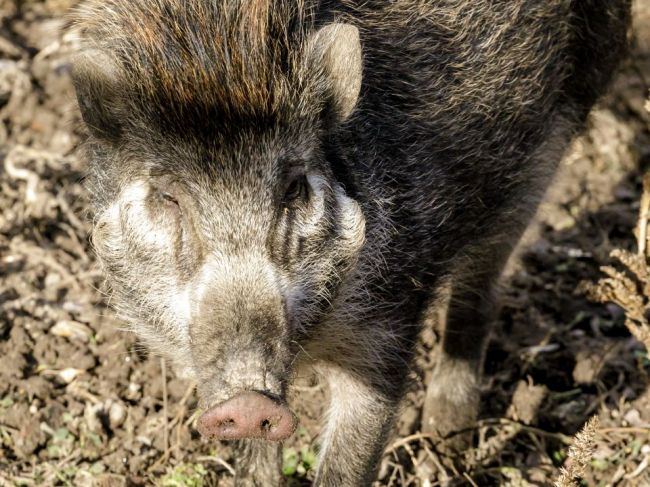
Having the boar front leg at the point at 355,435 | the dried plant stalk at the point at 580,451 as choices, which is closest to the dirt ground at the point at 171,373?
the boar front leg at the point at 355,435

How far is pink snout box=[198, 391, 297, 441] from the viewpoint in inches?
104

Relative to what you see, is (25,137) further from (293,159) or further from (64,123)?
(293,159)

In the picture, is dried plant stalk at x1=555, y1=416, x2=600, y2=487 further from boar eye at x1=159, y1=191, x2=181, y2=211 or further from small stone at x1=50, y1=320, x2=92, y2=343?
small stone at x1=50, y1=320, x2=92, y2=343

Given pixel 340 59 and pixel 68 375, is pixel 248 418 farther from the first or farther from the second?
pixel 68 375

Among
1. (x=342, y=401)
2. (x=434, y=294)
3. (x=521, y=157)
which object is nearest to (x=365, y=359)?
(x=342, y=401)

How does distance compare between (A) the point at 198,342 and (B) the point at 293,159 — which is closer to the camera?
(A) the point at 198,342

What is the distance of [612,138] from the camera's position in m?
6.33

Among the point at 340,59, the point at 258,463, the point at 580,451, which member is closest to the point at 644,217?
the point at 580,451

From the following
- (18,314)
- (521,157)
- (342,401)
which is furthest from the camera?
(18,314)

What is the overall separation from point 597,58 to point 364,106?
1.60 m

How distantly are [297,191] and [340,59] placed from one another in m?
0.44

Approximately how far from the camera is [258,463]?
380 centimetres

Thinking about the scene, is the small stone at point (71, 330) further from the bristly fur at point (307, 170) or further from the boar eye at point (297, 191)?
the boar eye at point (297, 191)

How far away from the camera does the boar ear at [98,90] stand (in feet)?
9.91
